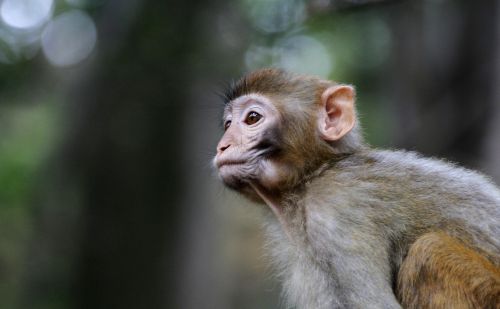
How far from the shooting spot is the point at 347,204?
7.35 m

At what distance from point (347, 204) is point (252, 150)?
1169 millimetres

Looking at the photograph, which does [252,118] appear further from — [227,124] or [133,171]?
[133,171]

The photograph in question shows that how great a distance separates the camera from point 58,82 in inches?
806

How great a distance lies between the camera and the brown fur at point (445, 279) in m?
6.63

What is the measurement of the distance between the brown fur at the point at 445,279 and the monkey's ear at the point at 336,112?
1.60 m

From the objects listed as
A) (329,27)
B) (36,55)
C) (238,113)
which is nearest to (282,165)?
(238,113)

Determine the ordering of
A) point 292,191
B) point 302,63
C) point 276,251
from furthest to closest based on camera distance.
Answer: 1. point 302,63
2. point 276,251
3. point 292,191

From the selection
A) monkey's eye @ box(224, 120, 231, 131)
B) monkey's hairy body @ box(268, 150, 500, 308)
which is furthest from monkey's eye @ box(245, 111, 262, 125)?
monkey's hairy body @ box(268, 150, 500, 308)

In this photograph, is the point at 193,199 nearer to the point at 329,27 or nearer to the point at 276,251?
the point at 329,27

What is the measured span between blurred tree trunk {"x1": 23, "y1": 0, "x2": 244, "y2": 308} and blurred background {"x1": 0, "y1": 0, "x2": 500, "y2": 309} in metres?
0.03

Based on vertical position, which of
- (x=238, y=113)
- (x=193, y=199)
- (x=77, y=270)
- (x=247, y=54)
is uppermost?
(x=247, y=54)

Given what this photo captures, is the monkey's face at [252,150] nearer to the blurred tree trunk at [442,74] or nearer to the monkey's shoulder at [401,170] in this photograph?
the monkey's shoulder at [401,170]

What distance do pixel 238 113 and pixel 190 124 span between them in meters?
11.7

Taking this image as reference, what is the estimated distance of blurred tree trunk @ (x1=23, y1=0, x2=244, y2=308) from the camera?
18.9 meters
